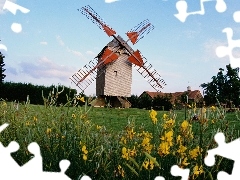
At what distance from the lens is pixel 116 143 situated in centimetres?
448

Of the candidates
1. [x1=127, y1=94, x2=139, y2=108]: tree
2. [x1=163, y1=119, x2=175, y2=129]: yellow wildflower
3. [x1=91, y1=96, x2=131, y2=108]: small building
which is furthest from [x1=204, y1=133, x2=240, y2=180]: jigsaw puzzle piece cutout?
[x1=127, y1=94, x2=139, y2=108]: tree

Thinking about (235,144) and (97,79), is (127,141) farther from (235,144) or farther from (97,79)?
(97,79)

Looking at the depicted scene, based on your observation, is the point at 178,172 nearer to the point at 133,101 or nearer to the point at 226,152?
the point at 226,152

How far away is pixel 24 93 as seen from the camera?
3378cm

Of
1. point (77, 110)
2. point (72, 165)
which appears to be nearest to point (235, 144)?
point (72, 165)

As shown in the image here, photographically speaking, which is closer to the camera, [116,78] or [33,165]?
[33,165]

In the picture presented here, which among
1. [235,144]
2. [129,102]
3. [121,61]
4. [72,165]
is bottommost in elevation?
[72,165]

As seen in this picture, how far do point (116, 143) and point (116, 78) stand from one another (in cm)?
2668

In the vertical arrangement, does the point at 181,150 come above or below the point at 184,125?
below

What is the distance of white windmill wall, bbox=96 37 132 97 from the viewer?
30375mm

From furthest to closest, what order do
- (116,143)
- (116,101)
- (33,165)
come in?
(116,101)
(116,143)
(33,165)

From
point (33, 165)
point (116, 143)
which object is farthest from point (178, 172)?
point (116, 143)

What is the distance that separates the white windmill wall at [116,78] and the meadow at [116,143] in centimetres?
2489

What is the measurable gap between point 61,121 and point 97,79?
26738mm
